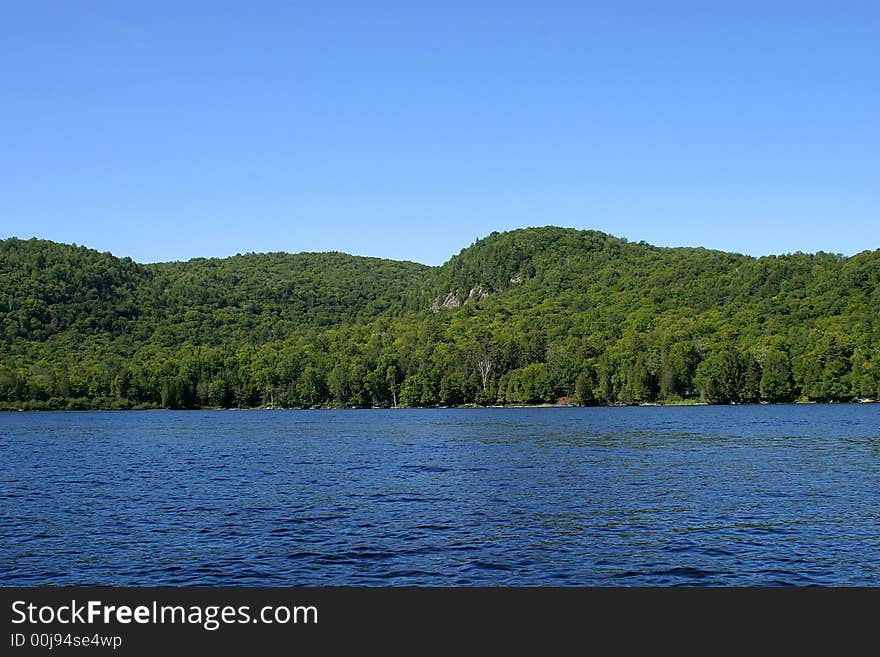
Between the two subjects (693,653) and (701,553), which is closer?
(693,653)

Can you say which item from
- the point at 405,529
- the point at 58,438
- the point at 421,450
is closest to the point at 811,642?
the point at 405,529

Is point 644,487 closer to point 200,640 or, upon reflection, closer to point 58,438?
point 200,640

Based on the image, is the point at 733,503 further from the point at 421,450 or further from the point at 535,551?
the point at 421,450

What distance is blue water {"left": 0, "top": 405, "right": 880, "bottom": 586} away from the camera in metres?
31.2

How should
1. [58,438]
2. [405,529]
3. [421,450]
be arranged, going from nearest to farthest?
[405,529] < [421,450] < [58,438]

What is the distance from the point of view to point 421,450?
84812 mm

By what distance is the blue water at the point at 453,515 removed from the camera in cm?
3125

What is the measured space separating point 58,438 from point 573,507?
89375 millimetres

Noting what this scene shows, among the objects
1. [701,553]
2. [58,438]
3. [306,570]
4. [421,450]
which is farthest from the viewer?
[58,438]

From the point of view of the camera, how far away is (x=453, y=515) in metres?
43.0

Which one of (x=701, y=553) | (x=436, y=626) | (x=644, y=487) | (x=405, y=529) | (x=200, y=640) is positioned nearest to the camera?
(x=200, y=640)

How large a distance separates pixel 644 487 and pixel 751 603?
2761cm

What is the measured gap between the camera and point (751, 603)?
25.1m

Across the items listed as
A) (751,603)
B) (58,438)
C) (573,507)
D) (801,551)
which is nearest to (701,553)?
(801,551)
